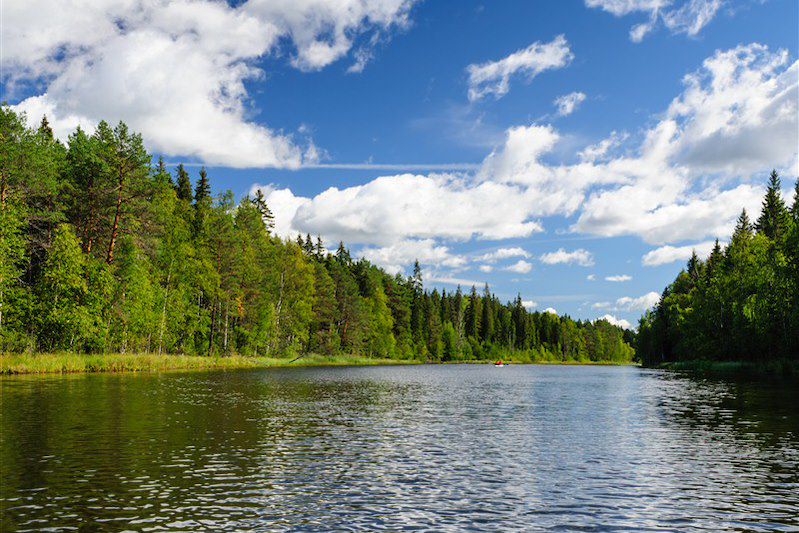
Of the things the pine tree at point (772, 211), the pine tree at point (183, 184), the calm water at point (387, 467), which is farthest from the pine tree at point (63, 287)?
the pine tree at point (772, 211)

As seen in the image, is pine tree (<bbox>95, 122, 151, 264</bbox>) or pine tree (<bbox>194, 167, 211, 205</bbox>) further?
pine tree (<bbox>194, 167, 211, 205</bbox>)

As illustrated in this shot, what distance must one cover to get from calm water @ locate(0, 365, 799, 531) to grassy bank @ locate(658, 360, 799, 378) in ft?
135

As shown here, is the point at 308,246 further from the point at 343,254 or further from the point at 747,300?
the point at 747,300

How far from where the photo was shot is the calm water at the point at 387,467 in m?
12.8

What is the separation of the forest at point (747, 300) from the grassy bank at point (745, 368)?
1.95 meters

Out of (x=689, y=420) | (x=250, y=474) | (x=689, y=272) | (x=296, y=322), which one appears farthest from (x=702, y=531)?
(x=689, y=272)

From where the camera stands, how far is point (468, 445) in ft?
73.0

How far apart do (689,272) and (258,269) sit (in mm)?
113894

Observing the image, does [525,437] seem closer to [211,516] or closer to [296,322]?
[211,516]

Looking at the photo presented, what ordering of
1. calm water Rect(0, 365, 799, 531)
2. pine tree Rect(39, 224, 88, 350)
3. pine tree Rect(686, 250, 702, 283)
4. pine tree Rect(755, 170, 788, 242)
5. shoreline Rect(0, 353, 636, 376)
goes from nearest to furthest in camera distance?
calm water Rect(0, 365, 799, 531) < shoreline Rect(0, 353, 636, 376) < pine tree Rect(39, 224, 88, 350) < pine tree Rect(755, 170, 788, 242) < pine tree Rect(686, 250, 702, 283)

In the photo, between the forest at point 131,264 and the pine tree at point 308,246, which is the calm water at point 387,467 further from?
the pine tree at point 308,246

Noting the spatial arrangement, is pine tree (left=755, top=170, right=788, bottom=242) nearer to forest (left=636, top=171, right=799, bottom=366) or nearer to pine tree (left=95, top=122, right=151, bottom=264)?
forest (left=636, top=171, right=799, bottom=366)

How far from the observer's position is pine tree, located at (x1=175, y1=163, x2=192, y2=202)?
121m

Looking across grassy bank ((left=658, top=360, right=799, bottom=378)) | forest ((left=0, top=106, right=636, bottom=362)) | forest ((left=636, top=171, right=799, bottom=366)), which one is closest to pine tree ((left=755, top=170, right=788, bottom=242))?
forest ((left=636, top=171, right=799, bottom=366))
